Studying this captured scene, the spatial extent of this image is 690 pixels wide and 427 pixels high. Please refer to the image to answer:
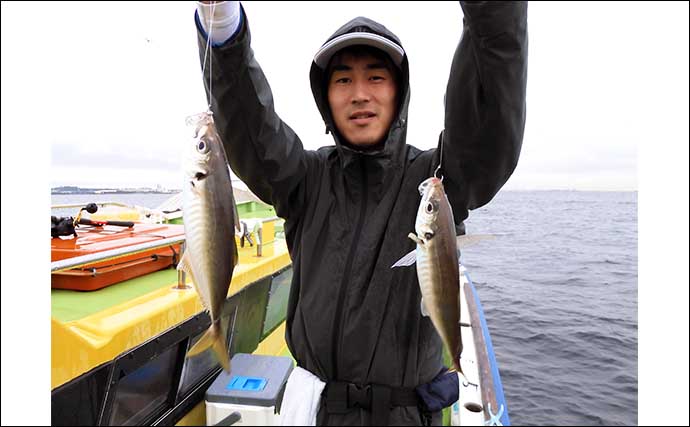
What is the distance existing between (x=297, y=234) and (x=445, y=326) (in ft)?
2.94

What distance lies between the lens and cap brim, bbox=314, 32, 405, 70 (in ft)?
7.04

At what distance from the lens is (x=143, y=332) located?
355 centimetres

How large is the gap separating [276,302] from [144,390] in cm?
293

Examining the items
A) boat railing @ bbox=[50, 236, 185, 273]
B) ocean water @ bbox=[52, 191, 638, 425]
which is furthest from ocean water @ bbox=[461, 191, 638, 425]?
boat railing @ bbox=[50, 236, 185, 273]

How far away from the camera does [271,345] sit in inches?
260

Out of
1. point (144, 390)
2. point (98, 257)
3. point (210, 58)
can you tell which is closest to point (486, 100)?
point (210, 58)

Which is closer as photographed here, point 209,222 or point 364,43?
point 209,222

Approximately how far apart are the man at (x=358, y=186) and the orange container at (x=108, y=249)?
2041 millimetres

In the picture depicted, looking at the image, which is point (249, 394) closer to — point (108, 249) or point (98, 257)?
point (108, 249)

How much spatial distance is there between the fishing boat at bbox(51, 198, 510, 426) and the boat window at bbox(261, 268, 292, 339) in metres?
0.05

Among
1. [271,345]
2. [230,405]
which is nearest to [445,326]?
[230,405]

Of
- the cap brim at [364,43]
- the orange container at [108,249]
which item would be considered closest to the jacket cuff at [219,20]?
the cap brim at [364,43]

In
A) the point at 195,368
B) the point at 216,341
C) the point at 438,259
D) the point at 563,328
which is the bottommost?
the point at 563,328

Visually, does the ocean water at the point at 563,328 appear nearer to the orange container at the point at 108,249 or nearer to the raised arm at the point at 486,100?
the raised arm at the point at 486,100
